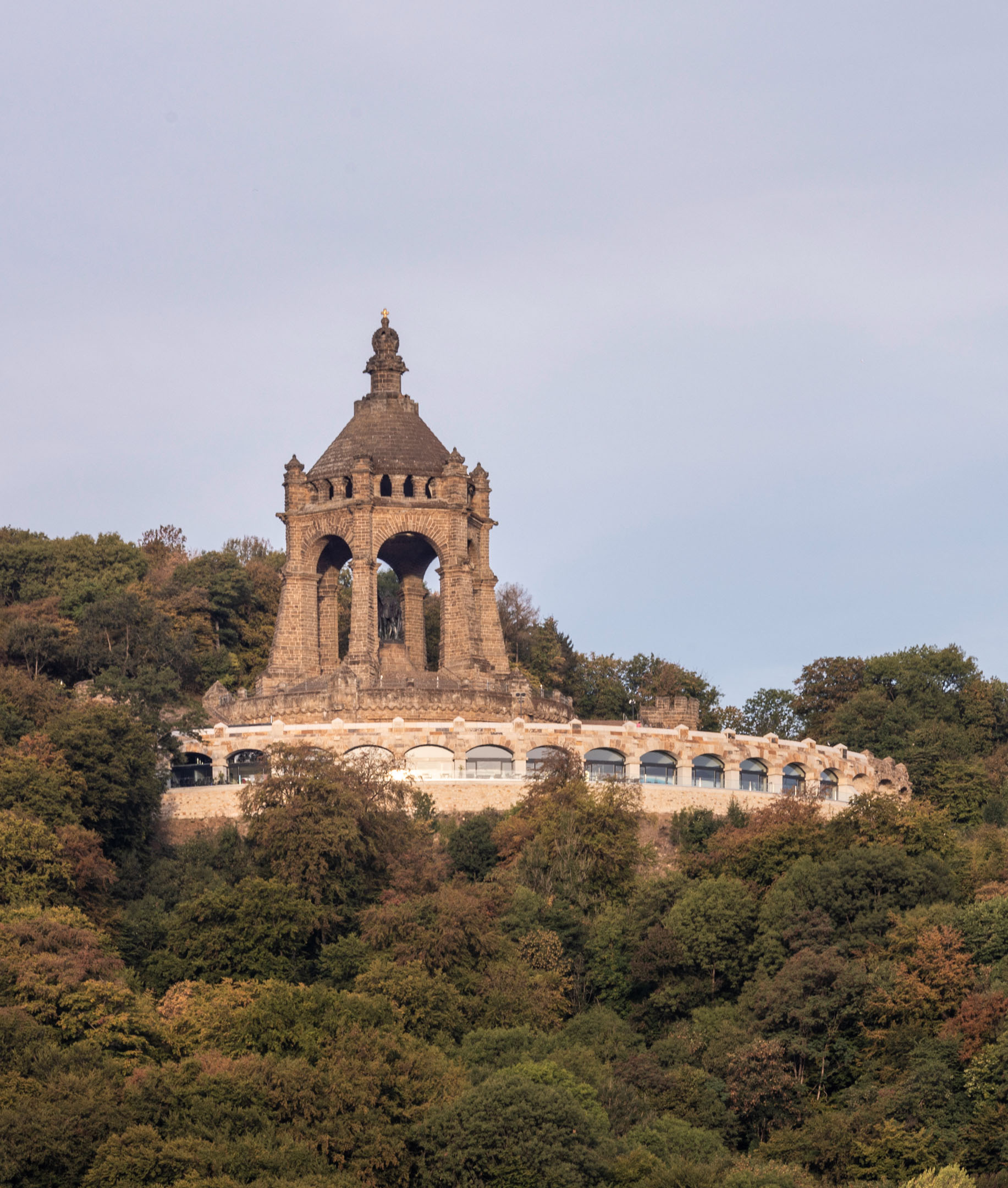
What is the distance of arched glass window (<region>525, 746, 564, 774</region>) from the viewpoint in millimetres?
73250

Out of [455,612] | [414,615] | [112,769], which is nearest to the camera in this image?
[112,769]

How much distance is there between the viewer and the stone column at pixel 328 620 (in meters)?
83.9

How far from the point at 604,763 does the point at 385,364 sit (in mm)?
19519

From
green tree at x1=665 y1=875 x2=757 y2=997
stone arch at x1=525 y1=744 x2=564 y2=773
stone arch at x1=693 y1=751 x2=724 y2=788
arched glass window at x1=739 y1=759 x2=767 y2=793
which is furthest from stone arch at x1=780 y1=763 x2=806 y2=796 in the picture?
green tree at x1=665 y1=875 x2=757 y2=997

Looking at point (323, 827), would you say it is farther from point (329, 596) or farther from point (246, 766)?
point (329, 596)

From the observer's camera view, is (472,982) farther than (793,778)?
No

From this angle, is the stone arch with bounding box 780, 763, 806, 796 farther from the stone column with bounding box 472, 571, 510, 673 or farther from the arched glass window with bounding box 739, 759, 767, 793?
the stone column with bounding box 472, 571, 510, 673

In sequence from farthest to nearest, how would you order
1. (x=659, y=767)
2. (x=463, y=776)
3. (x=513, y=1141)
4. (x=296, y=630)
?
(x=296, y=630), (x=659, y=767), (x=463, y=776), (x=513, y=1141)

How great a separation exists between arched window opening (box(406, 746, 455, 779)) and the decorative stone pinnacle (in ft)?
56.7

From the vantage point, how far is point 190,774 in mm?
74375

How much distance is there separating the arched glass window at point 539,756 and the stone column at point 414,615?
478 inches

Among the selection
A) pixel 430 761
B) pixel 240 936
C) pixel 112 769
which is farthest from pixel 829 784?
pixel 112 769

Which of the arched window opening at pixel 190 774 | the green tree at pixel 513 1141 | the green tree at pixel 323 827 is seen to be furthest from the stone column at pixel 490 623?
the green tree at pixel 513 1141

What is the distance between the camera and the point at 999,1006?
5906 cm
